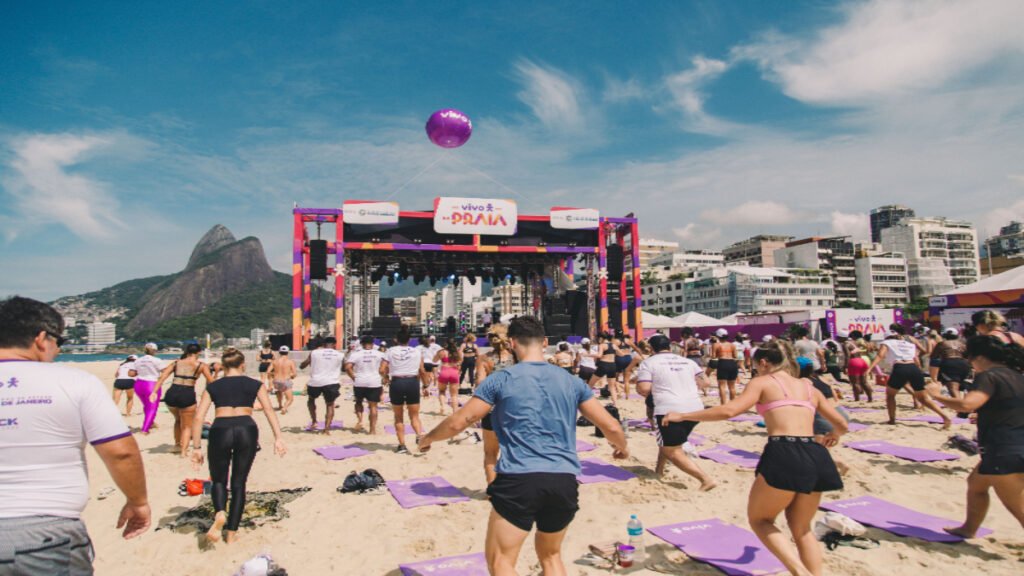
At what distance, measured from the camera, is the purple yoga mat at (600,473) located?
5.87 m

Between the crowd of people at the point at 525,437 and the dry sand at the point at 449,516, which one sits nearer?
the crowd of people at the point at 525,437

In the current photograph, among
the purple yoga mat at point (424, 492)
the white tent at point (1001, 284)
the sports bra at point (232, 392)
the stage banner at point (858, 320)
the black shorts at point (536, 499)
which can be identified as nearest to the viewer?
the black shorts at point (536, 499)

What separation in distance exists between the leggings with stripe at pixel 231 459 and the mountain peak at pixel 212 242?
567 ft

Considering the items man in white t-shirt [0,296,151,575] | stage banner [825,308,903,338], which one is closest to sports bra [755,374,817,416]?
man in white t-shirt [0,296,151,575]

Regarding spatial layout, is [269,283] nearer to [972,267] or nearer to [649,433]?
[649,433]

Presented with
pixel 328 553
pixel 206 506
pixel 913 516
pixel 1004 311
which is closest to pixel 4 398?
pixel 328 553

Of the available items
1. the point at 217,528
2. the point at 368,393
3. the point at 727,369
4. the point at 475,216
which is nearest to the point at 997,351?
the point at 217,528

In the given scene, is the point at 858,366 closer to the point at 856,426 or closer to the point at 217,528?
the point at 856,426

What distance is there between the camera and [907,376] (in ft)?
27.6

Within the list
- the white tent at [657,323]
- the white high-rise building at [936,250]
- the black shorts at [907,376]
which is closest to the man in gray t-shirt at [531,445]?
the black shorts at [907,376]

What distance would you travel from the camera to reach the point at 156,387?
8562mm

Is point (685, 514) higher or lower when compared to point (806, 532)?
lower

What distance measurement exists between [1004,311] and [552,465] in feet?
83.5

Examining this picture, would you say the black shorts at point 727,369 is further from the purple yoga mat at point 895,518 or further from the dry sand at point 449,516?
the purple yoga mat at point 895,518
